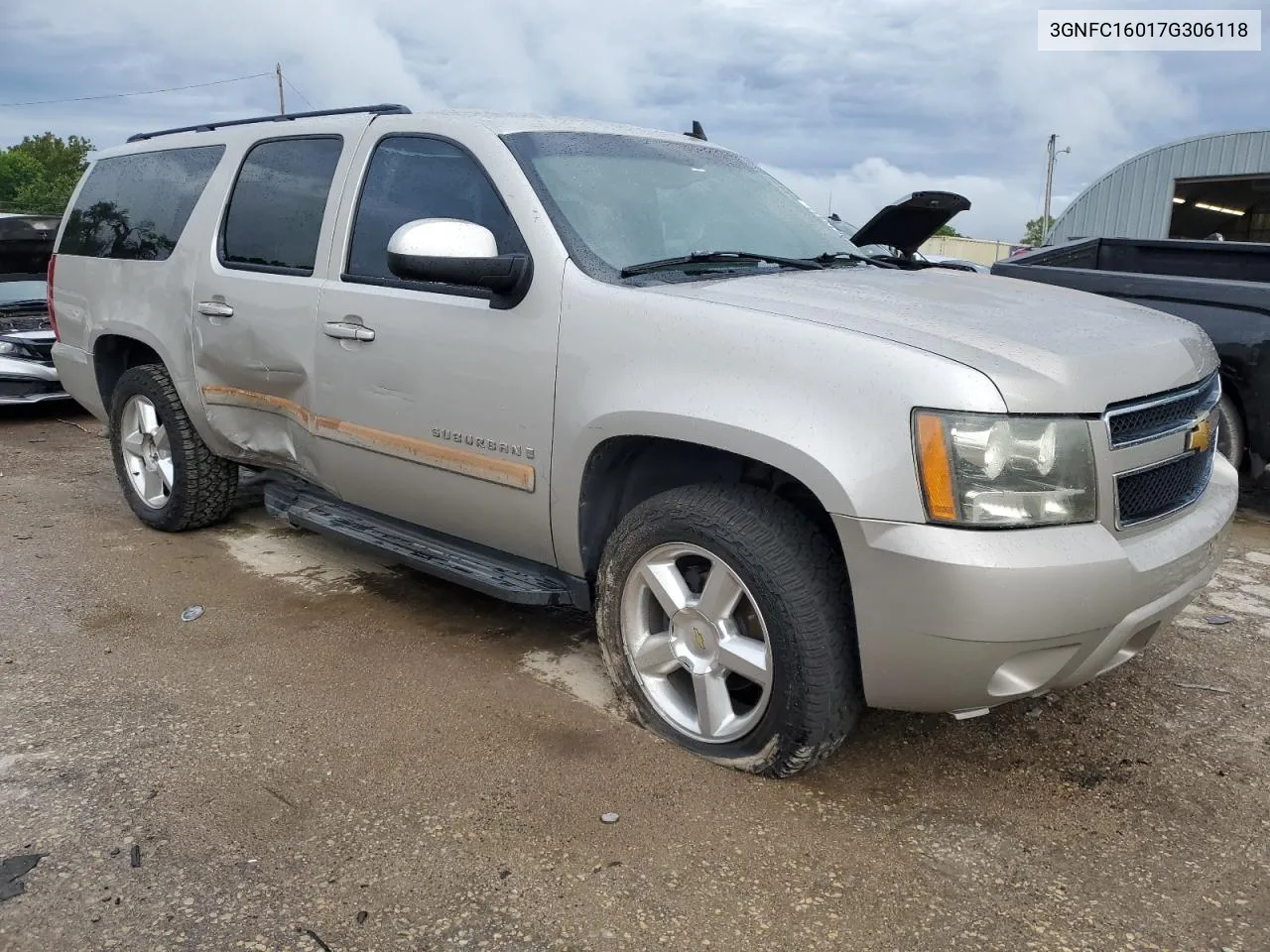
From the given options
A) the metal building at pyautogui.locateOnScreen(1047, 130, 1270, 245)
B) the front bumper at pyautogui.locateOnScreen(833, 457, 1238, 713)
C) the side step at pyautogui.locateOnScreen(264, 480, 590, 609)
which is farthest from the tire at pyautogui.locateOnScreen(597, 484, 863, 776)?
the metal building at pyautogui.locateOnScreen(1047, 130, 1270, 245)

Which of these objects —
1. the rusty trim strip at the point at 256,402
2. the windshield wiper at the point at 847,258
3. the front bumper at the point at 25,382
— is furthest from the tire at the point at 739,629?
the front bumper at the point at 25,382

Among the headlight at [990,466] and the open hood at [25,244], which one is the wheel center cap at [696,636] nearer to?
the headlight at [990,466]

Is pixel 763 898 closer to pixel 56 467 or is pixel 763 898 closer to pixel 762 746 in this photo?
pixel 762 746

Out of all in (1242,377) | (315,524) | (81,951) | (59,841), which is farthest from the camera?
(1242,377)

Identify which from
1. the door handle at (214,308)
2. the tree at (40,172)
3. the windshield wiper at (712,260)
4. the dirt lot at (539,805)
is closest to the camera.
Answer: the dirt lot at (539,805)

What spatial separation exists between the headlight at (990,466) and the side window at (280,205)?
2531 mm

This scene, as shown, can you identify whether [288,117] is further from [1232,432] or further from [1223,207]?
[1223,207]

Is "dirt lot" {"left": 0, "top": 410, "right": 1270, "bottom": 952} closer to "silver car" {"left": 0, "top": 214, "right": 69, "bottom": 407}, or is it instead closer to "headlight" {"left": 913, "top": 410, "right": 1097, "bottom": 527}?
"headlight" {"left": 913, "top": 410, "right": 1097, "bottom": 527}

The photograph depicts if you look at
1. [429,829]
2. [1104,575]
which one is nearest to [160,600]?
[429,829]

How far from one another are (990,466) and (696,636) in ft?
3.09

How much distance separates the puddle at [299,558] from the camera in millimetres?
4477

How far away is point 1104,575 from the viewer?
7.85 ft

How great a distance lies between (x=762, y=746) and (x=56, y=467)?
5710 millimetres

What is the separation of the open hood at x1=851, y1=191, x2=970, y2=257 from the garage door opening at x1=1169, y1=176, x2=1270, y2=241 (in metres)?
23.6
